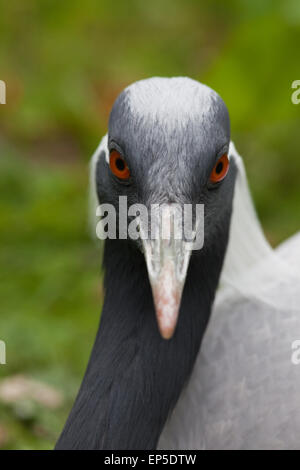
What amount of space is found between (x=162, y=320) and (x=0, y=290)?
3.62 metres

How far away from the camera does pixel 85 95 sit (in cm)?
848

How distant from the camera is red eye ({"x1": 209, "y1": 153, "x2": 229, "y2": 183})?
10.2ft

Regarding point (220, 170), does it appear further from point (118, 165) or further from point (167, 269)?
point (167, 269)

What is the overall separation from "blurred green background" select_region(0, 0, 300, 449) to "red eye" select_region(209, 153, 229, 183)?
2.14 m

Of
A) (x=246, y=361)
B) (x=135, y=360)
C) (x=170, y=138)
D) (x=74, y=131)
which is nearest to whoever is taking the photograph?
(x=170, y=138)

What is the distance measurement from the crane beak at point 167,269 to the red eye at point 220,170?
28cm

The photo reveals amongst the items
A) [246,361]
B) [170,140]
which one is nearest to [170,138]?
[170,140]

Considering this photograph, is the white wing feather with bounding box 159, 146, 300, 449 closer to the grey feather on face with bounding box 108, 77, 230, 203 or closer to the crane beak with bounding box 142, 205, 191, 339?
the grey feather on face with bounding box 108, 77, 230, 203

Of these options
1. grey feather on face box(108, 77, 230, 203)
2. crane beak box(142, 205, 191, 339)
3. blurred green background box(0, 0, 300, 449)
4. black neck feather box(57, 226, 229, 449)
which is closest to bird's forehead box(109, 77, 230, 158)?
grey feather on face box(108, 77, 230, 203)

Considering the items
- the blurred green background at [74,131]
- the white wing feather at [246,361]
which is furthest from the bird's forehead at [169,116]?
the blurred green background at [74,131]

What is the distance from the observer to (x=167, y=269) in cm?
288

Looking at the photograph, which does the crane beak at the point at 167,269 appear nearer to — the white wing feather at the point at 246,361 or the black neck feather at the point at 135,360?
the black neck feather at the point at 135,360

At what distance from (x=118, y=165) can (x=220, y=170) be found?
402mm

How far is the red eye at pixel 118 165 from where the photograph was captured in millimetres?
3121
